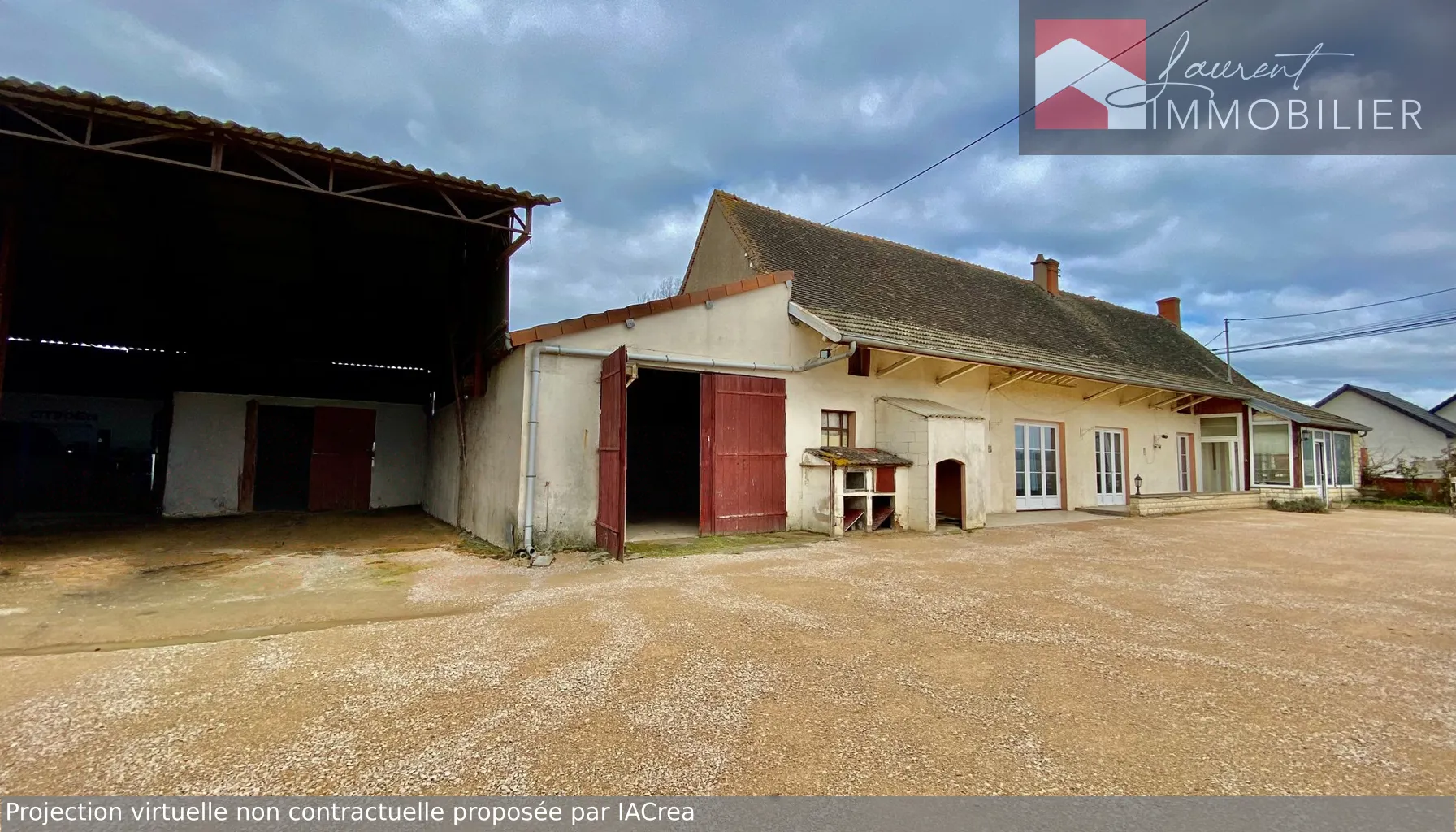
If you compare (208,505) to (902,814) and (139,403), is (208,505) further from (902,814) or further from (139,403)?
(902,814)

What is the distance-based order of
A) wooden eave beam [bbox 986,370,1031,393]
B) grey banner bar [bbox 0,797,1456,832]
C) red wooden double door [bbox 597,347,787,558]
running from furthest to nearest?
wooden eave beam [bbox 986,370,1031,393] < red wooden double door [bbox 597,347,787,558] < grey banner bar [bbox 0,797,1456,832]

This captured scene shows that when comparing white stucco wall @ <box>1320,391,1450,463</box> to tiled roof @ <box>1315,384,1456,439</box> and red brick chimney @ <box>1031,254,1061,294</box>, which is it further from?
red brick chimney @ <box>1031,254,1061,294</box>

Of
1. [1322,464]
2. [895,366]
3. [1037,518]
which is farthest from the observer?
[1322,464]

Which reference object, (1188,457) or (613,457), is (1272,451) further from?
(613,457)

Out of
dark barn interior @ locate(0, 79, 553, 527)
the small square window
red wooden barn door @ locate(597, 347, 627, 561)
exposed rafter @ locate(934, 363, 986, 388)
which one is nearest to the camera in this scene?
dark barn interior @ locate(0, 79, 553, 527)

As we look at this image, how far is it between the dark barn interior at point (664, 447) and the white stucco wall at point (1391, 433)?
3106 centimetres

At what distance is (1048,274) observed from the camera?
1677 cm

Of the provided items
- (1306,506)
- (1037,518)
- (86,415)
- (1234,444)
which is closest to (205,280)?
(86,415)

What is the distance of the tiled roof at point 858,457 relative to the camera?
8250 mm

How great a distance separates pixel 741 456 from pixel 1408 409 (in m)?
38.5

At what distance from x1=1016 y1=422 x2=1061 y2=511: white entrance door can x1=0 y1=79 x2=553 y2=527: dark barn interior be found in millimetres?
10151

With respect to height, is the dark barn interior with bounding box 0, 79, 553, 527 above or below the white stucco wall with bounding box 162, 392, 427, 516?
above

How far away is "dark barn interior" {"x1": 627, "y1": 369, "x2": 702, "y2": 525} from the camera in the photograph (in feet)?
40.8

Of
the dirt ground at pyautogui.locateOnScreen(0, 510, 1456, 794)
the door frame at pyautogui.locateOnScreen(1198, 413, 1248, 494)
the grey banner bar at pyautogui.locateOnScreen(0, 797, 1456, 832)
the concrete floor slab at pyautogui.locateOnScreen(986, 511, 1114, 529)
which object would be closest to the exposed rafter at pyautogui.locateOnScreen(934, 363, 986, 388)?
the concrete floor slab at pyautogui.locateOnScreen(986, 511, 1114, 529)
